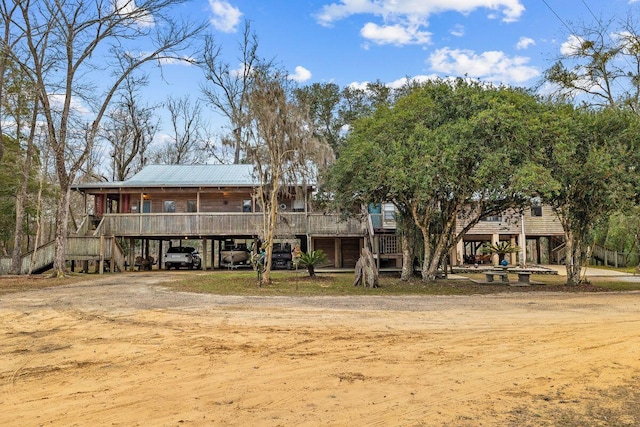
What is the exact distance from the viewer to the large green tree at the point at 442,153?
44.7ft

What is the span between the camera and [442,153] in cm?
1362

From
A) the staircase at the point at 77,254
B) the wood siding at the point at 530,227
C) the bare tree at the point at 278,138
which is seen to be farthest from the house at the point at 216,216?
the bare tree at the point at 278,138

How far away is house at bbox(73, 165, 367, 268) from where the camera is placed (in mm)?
23078

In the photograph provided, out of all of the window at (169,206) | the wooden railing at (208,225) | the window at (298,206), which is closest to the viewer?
the wooden railing at (208,225)

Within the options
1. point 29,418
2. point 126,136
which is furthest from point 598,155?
point 126,136

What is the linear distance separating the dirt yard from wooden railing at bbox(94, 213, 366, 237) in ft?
43.2

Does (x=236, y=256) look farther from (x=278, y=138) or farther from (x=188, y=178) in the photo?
(x=278, y=138)

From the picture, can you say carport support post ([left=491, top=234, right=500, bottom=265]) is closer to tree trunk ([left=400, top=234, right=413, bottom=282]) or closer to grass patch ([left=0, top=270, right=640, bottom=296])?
grass patch ([left=0, top=270, right=640, bottom=296])

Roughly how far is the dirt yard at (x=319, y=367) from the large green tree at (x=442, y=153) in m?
5.04

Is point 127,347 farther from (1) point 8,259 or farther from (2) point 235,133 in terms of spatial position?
(1) point 8,259

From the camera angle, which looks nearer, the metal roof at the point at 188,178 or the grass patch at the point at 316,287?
the grass patch at the point at 316,287

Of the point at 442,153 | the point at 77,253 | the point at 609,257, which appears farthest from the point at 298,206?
the point at 609,257

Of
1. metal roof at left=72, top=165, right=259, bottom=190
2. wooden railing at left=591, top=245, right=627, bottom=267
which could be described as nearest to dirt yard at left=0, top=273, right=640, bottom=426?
metal roof at left=72, top=165, right=259, bottom=190

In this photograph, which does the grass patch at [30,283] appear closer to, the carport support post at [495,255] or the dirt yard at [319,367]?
the dirt yard at [319,367]
